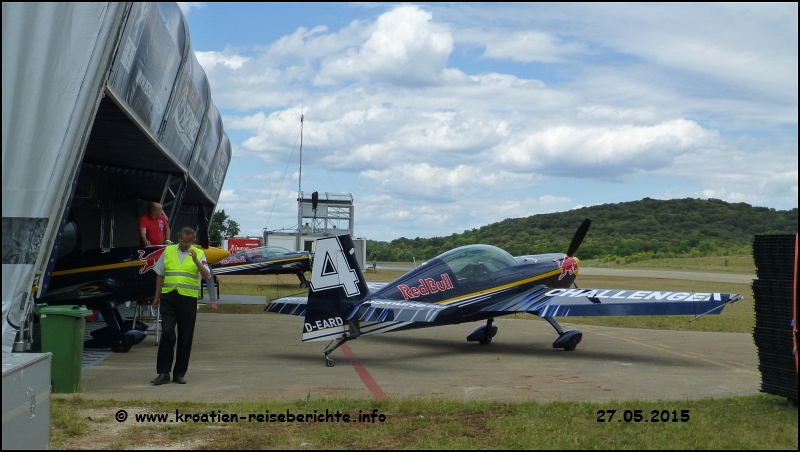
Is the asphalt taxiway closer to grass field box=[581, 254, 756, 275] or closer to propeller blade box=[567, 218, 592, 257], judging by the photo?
propeller blade box=[567, 218, 592, 257]

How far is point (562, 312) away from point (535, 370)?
2087 millimetres

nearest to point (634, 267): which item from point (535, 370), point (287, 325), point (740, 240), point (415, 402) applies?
point (740, 240)

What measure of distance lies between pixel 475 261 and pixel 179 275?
5366 millimetres

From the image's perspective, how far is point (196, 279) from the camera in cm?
856

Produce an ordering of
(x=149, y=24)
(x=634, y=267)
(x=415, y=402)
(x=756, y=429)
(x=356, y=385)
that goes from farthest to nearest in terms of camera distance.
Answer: (x=634, y=267)
(x=149, y=24)
(x=356, y=385)
(x=415, y=402)
(x=756, y=429)

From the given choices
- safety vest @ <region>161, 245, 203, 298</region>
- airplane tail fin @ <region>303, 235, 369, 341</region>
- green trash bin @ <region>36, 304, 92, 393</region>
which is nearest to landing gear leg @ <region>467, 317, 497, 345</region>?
airplane tail fin @ <region>303, 235, 369, 341</region>

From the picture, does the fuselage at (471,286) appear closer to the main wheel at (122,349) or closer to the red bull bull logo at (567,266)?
the red bull bull logo at (567,266)

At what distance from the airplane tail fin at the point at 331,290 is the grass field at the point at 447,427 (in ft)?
10.1

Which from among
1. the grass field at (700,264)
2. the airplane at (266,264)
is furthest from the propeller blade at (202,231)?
→ the grass field at (700,264)

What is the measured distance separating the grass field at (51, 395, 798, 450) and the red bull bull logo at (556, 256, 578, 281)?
20.9 ft

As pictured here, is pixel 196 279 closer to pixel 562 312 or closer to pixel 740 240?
pixel 562 312

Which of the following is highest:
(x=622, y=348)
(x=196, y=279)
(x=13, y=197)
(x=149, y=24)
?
(x=149, y=24)

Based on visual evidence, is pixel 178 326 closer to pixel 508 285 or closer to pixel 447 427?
pixel 447 427

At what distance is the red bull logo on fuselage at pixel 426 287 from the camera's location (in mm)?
11156
